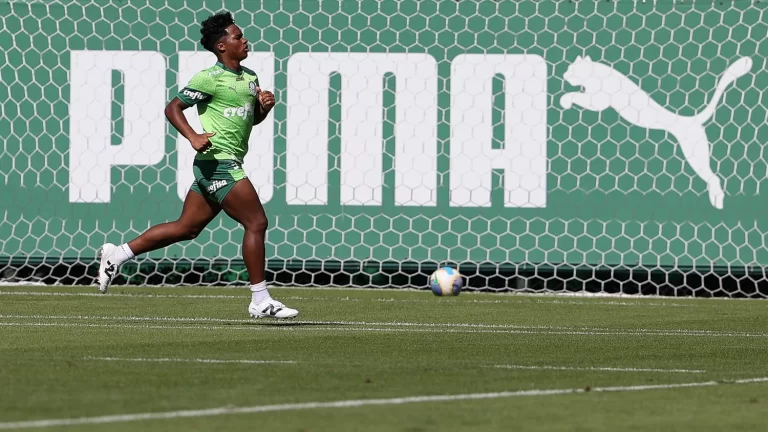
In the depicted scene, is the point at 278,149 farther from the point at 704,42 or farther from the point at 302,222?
the point at 704,42

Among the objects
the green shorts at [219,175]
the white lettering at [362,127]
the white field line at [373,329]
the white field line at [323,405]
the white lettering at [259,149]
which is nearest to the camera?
the white field line at [323,405]

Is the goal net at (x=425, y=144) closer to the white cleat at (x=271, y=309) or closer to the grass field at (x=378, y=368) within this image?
the grass field at (x=378, y=368)

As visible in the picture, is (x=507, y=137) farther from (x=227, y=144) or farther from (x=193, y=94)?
(x=193, y=94)

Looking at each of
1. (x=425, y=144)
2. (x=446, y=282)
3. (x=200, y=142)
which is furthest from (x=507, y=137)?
(x=200, y=142)

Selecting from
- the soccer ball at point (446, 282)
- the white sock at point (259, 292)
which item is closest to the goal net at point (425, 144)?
the soccer ball at point (446, 282)

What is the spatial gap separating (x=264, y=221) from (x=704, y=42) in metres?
5.69

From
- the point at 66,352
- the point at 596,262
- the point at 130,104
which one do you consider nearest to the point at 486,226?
the point at 596,262

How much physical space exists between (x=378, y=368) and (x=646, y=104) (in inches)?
294

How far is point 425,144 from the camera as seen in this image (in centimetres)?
1325

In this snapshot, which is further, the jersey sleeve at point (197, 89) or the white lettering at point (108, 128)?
the white lettering at point (108, 128)

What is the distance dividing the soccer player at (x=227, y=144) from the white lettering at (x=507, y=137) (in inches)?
165

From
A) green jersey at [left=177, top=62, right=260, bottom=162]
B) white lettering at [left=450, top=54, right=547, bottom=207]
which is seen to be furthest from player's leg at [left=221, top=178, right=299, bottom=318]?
white lettering at [left=450, top=54, right=547, bottom=207]

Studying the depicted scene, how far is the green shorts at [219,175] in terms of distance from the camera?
29.6 feet

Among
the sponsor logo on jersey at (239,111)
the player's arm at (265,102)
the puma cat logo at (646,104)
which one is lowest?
the sponsor logo on jersey at (239,111)
